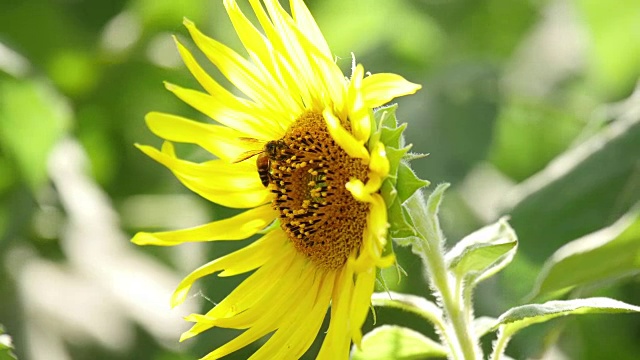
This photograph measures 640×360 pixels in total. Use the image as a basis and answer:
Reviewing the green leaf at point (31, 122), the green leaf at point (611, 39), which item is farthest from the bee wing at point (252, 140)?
the green leaf at point (611, 39)

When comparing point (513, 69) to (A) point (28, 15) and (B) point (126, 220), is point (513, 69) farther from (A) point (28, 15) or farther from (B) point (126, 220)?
(A) point (28, 15)

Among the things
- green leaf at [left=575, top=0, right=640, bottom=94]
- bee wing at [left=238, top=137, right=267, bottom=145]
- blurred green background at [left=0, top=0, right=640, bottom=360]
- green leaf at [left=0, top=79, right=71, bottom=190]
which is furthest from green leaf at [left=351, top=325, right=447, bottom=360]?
green leaf at [left=575, top=0, right=640, bottom=94]

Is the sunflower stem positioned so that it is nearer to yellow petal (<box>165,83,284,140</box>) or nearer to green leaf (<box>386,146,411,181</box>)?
green leaf (<box>386,146,411,181</box>)

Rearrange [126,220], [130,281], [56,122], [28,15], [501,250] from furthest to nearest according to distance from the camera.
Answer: [28,15]
[126,220]
[130,281]
[56,122]
[501,250]

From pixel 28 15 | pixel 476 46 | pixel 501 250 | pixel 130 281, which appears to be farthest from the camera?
pixel 476 46

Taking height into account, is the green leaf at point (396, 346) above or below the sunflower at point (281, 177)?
below

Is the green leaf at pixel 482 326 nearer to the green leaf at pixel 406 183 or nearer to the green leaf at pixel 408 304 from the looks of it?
the green leaf at pixel 408 304

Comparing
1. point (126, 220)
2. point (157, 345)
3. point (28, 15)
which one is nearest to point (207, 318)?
point (157, 345)

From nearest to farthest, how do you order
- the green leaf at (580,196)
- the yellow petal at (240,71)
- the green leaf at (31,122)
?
the yellow petal at (240,71) → the green leaf at (580,196) → the green leaf at (31,122)
